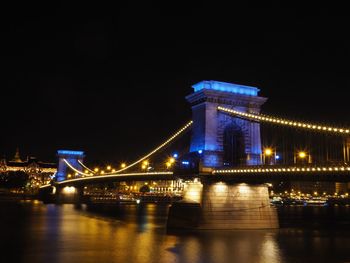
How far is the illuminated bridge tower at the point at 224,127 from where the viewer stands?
39969 millimetres

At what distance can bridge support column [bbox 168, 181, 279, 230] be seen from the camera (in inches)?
1422

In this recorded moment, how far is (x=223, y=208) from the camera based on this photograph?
1432 inches

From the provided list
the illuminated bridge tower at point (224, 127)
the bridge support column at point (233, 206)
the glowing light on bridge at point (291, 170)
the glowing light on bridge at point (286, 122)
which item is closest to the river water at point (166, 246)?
the bridge support column at point (233, 206)

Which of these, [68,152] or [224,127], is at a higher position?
[68,152]

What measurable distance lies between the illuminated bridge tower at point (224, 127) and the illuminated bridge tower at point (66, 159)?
75751mm

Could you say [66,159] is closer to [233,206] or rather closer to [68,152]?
[68,152]

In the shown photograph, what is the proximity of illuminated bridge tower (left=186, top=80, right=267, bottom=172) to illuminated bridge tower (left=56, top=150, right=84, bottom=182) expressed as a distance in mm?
75751

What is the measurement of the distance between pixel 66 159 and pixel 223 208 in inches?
3301

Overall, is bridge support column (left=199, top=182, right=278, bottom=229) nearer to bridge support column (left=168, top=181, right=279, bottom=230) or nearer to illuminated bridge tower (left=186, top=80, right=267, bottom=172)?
bridge support column (left=168, top=181, right=279, bottom=230)

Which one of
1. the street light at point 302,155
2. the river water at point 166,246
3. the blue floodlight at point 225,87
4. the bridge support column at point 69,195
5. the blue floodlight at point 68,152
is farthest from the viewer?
the blue floodlight at point 68,152

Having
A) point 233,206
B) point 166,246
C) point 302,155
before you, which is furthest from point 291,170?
point 166,246

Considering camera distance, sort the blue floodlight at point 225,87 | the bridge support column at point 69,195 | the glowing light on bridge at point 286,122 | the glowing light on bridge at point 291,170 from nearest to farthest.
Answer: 1. the glowing light on bridge at point 291,170
2. the glowing light on bridge at point 286,122
3. the blue floodlight at point 225,87
4. the bridge support column at point 69,195

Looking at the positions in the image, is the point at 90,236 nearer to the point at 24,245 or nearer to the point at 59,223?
the point at 24,245

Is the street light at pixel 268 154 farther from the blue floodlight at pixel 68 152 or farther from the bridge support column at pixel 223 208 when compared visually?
the blue floodlight at pixel 68 152
